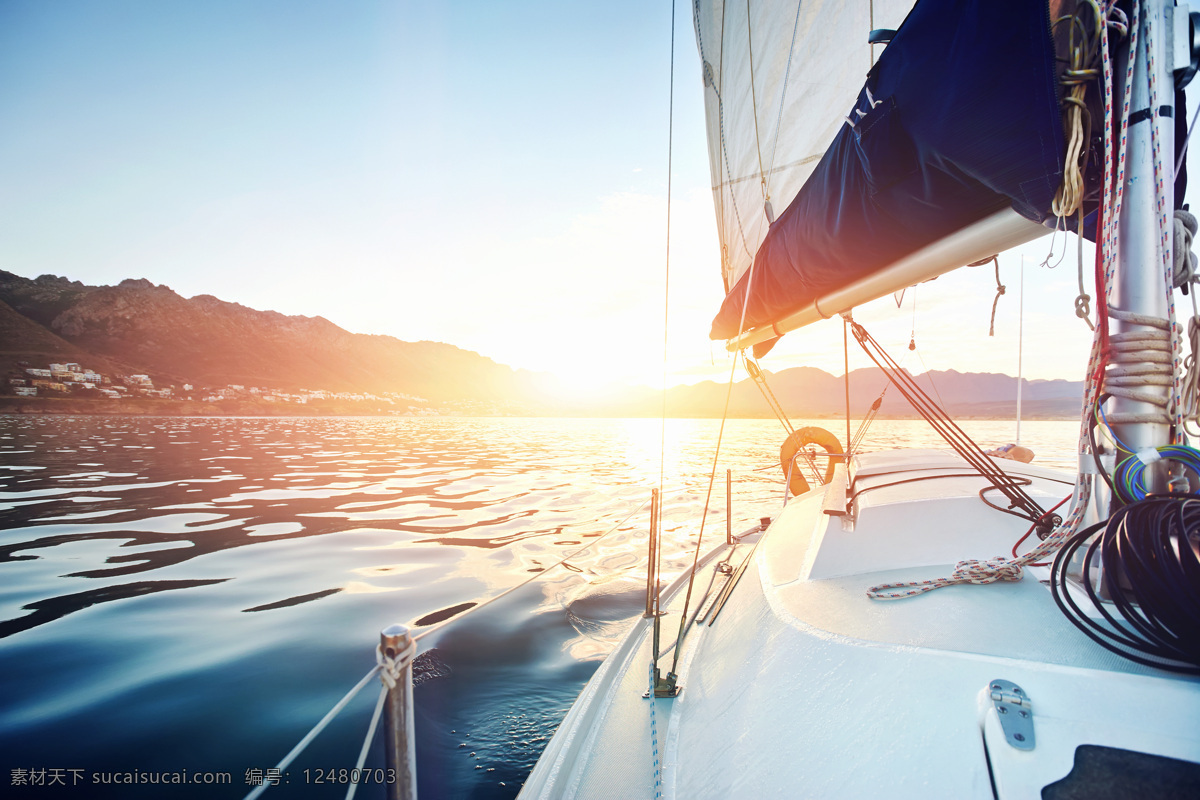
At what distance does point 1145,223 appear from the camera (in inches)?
45.7

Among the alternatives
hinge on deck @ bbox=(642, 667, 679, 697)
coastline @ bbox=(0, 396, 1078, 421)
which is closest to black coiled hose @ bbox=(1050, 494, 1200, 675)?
hinge on deck @ bbox=(642, 667, 679, 697)

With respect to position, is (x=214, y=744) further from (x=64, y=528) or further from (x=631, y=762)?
(x=64, y=528)

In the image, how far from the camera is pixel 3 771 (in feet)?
8.00

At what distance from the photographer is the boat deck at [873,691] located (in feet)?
3.27

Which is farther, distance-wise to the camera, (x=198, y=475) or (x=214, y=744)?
(x=198, y=475)

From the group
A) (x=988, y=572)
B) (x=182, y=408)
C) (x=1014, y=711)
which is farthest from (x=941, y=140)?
(x=182, y=408)

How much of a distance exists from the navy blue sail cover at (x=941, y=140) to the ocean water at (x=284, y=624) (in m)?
1.47

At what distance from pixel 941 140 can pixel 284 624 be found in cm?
535

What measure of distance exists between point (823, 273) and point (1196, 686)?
200 centimetres

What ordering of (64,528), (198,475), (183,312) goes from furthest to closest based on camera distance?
1. (183,312)
2. (198,475)
3. (64,528)

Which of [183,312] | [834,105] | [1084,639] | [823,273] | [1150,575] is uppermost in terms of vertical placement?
[183,312]

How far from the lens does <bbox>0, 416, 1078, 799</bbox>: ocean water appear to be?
264 cm

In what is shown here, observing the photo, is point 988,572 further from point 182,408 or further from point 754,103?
point 182,408

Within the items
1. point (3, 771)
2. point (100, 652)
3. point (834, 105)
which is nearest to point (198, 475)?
point (100, 652)
